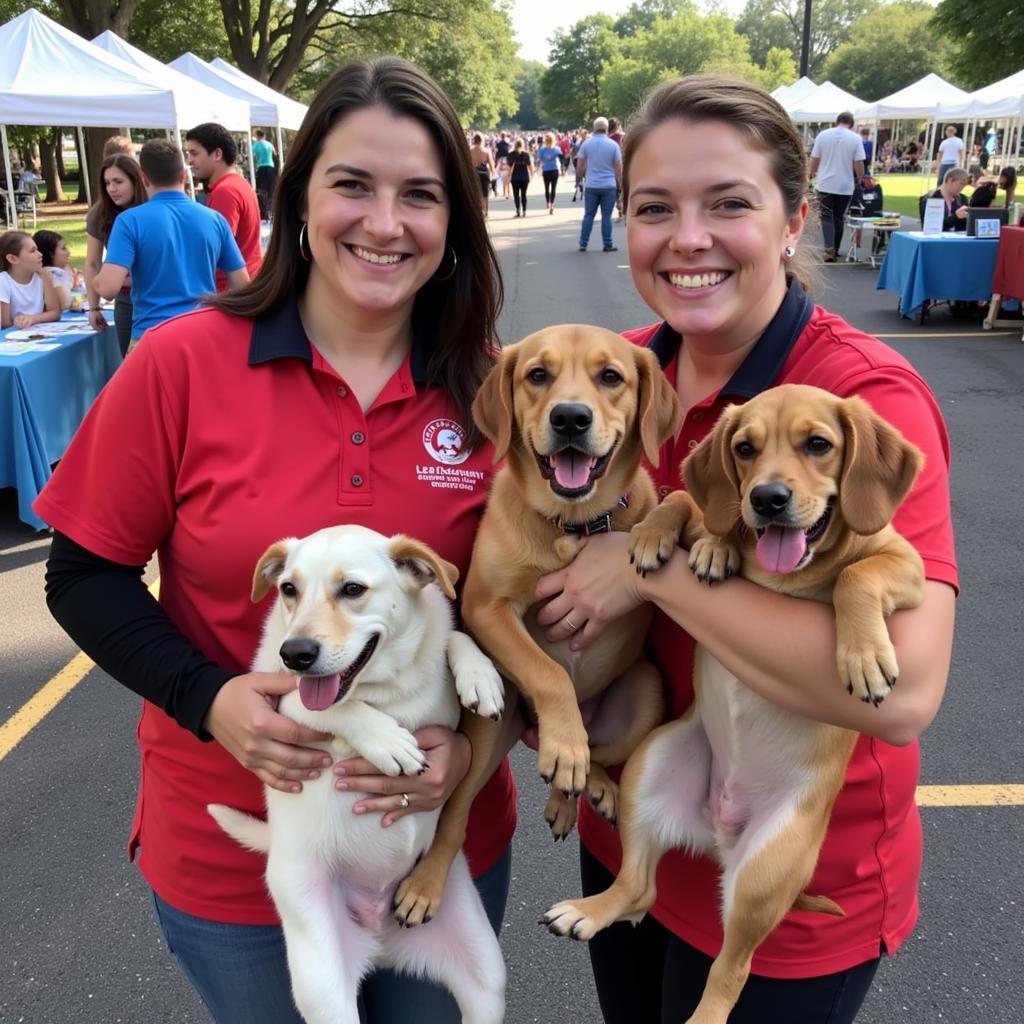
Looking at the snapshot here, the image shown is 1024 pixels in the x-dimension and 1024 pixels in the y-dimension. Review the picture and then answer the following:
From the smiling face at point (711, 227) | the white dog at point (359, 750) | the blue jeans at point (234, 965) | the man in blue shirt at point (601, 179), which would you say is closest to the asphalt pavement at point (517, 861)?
the white dog at point (359, 750)

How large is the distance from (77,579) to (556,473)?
1147 millimetres

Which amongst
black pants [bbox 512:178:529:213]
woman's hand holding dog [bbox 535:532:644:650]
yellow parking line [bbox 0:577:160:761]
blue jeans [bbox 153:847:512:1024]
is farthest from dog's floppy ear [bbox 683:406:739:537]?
black pants [bbox 512:178:529:213]

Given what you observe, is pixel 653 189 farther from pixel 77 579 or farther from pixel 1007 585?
pixel 1007 585

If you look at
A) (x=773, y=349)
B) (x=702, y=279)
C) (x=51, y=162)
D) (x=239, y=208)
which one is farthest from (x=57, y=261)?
(x=51, y=162)

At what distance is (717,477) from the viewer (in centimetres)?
192

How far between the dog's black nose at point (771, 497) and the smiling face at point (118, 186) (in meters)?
8.06

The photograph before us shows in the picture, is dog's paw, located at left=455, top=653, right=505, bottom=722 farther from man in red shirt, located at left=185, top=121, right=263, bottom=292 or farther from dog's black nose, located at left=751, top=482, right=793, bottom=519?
man in red shirt, located at left=185, top=121, right=263, bottom=292

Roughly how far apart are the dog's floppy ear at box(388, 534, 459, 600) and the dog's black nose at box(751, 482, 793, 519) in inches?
26.7

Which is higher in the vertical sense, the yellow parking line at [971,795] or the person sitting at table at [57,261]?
the person sitting at table at [57,261]

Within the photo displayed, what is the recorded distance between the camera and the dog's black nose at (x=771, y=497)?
5.90 feet

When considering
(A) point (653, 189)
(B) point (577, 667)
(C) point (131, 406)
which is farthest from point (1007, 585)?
(C) point (131, 406)

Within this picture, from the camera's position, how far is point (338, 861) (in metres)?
2.01

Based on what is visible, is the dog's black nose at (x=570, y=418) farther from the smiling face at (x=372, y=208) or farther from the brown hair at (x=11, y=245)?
the brown hair at (x=11, y=245)

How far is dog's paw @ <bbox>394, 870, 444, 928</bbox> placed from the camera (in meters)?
2.05
